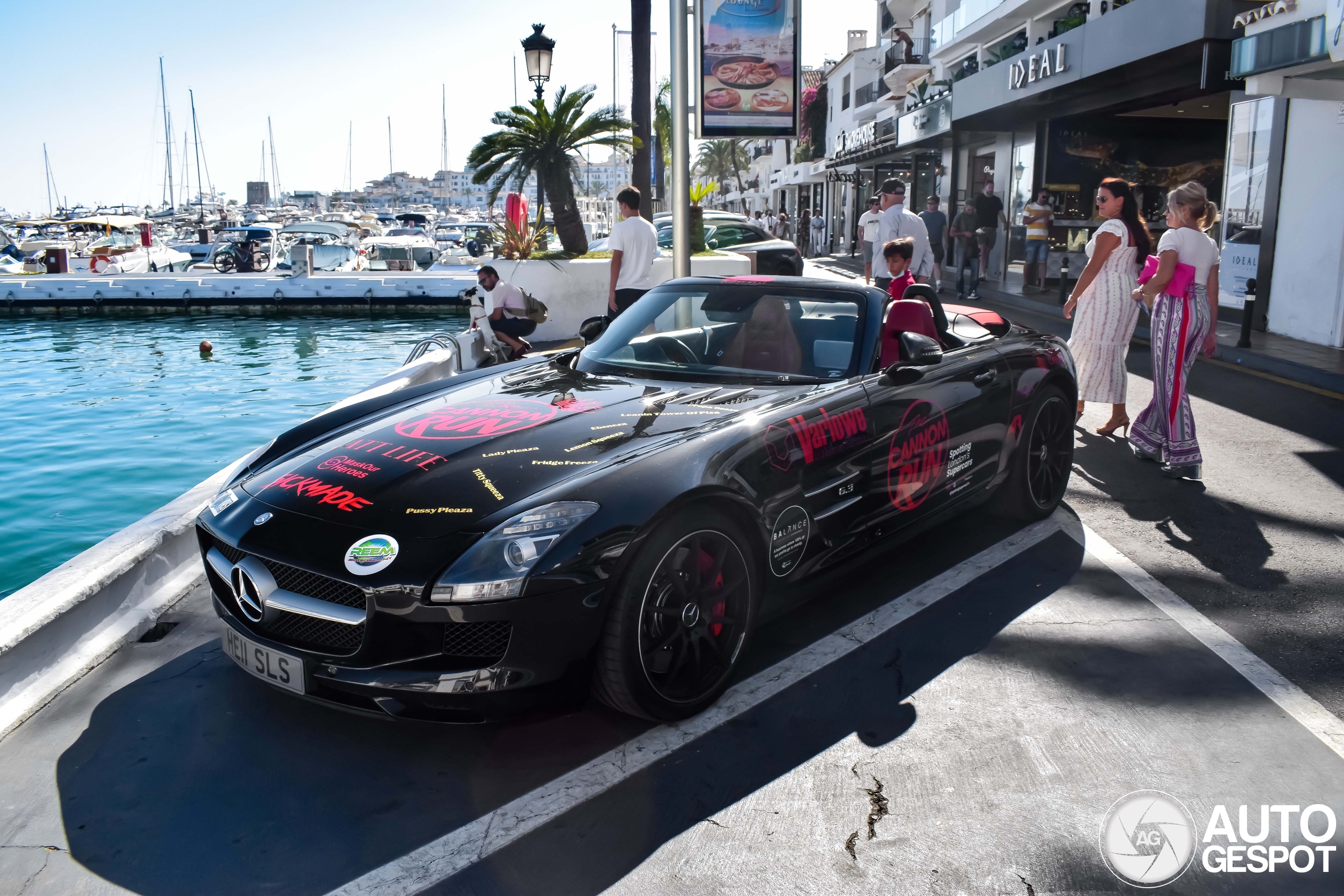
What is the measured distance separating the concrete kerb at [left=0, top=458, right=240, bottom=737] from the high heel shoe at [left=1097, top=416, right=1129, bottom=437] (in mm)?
6125

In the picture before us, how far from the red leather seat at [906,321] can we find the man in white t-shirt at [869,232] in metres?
6.69

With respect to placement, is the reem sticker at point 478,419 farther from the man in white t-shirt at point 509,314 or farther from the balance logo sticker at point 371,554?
the man in white t-shirt at point 509,314

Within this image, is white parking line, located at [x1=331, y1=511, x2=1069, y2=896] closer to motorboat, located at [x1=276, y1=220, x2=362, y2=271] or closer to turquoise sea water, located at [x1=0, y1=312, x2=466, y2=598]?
turquoise sea water, located at [x1=0, y1=312, x2=466, y2=598]

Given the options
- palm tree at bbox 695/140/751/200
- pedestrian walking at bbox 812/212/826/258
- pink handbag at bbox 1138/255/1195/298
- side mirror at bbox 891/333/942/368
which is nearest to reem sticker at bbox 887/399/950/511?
side mirror at bbox 891/333/942/368

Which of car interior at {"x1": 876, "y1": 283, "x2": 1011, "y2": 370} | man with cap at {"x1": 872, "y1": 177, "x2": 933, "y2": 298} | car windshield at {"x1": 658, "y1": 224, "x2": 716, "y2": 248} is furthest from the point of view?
car windshield at {"x1": 658, "y1": 224, "x2": 716, "y2": 248}

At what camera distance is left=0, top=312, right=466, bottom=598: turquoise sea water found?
26.7ft

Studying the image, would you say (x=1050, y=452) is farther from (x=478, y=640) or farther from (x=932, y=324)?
(x=478, y=640)

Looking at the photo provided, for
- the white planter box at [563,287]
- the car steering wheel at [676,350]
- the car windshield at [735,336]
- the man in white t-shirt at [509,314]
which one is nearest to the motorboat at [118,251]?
the white planter box at [563,287]

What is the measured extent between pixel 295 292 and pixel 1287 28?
1986cm

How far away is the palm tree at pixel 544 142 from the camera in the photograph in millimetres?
17422

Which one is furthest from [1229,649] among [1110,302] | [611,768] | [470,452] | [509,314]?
[509,314]

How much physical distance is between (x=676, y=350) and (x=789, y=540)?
1304mm

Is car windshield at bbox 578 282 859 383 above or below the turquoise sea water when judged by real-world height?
above

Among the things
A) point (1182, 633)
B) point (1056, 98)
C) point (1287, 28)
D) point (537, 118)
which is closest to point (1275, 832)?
point (1182, 633)
